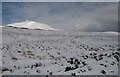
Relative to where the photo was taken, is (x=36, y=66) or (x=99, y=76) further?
(x=36, y=66)

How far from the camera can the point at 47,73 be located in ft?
46.9

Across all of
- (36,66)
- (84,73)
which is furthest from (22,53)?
(84,73)

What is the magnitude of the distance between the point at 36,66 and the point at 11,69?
1.88 m

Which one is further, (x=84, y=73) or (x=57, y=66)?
(x=57, y=66)

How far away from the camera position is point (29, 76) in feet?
45.8

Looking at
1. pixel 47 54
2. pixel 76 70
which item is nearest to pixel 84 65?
pixel 76 70

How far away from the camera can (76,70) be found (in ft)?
47.8

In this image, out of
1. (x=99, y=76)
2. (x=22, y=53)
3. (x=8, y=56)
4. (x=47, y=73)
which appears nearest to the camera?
(x=99, y=76)

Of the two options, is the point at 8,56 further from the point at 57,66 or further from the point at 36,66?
the point at 57,66

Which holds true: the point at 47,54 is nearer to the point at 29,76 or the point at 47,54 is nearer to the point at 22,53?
the point at 22,53

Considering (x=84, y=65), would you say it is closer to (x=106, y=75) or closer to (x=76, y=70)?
(x=76, y=70)

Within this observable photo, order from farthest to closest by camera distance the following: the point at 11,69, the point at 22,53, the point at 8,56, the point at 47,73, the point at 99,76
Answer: the point at 22,53 → the point at 8,56 → the point at 11,69 → the point at 47,73 → the point at 99,76

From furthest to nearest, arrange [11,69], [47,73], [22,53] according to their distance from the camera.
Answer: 1. [22,53]
2. [11,69]
3. [47,73]

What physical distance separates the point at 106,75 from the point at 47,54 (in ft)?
31.9
